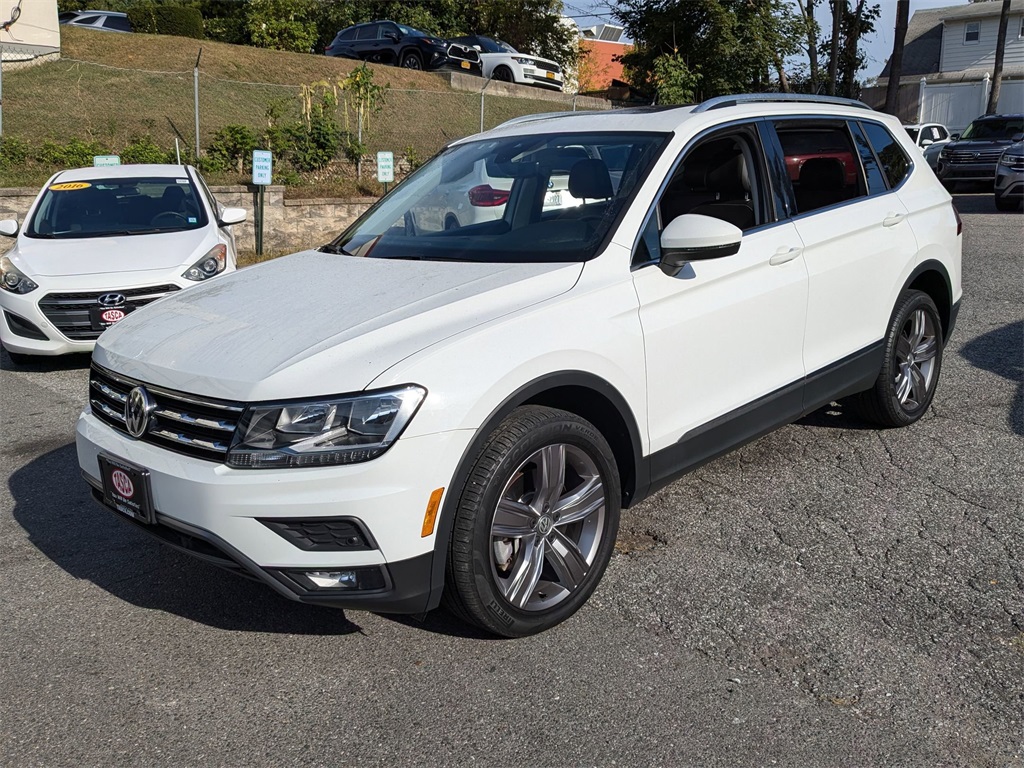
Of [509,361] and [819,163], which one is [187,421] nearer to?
[509,361]

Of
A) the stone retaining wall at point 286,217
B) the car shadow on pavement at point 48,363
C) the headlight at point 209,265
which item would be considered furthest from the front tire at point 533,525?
the stone retaining wall at point 286,217

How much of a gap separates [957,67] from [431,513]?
49225 millimetres

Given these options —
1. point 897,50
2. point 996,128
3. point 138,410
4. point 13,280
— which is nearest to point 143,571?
point 138,410

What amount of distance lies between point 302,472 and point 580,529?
45.3 inches

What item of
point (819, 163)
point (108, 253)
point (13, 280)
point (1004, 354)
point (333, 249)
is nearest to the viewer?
point (333, 249)

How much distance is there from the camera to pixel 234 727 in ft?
9.83

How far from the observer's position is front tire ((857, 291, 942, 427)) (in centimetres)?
536

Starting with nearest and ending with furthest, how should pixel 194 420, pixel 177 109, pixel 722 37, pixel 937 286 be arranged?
pixel 194 420
pixel 937 286
pixel 177 109
pixel 722 37

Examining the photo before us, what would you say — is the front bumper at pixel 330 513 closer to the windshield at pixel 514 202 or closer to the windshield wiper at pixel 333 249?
the windshield at pixel 514 202

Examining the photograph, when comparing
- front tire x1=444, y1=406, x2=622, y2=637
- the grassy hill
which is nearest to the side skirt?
front tire x1=444, y1=406, x2=622, y2=637

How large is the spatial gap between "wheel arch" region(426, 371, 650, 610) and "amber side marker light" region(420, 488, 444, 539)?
0.02 m

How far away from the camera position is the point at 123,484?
3.43 metres

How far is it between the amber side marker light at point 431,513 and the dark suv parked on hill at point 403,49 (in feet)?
86.4

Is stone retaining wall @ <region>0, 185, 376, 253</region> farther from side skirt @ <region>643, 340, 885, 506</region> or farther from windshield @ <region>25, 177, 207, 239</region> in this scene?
side skirt @ <region>643, 340, 885, 506</region>
